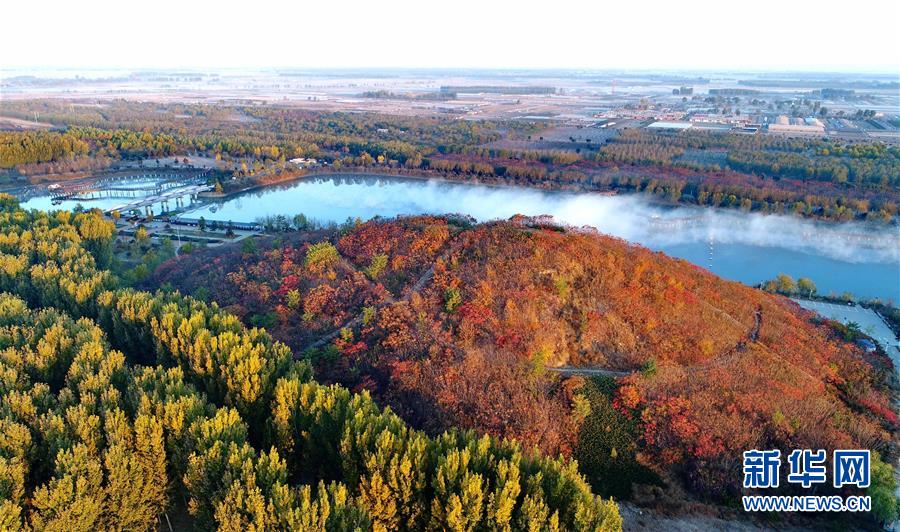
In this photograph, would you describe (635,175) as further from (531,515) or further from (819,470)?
(531,515)

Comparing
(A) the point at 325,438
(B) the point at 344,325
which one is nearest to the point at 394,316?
(B) the point at 344,325

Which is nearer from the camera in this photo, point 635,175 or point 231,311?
point 231,311

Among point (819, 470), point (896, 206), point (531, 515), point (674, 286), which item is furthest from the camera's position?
point (896, 206)

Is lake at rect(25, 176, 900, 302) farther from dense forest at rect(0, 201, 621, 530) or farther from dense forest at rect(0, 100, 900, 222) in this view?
dense forest at rect(0, 201, 621, 530)

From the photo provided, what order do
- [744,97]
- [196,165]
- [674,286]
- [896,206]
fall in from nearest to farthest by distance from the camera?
[674,286] → [896,206] → [196,165] → [744,97]

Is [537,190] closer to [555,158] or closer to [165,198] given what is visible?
[555,158]

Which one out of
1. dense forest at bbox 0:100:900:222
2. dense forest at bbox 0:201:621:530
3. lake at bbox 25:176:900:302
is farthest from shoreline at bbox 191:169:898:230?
dense forest at bbox 0:201:621:530

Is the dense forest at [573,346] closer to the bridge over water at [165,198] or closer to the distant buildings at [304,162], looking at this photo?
the bridge over water at [165,198]
